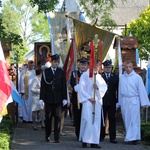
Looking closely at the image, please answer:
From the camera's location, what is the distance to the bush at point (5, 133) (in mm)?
10905

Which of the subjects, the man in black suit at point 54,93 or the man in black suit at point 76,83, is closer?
the man in black suit at point 54,93

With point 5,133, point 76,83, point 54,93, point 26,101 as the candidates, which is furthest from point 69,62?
point 26,101

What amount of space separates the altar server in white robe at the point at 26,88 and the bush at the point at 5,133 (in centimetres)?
157

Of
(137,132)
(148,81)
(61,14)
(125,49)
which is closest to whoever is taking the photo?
(137,132)

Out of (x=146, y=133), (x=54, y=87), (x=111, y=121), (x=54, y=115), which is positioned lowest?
(x=146, y=133)

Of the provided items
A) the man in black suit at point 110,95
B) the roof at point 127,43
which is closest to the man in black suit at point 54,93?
the man in black suit at point 110,95

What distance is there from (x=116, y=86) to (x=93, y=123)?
1.79 m

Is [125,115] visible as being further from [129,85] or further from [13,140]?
[13,140]

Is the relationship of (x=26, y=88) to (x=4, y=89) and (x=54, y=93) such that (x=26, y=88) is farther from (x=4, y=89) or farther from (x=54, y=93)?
(x=4, y=89)

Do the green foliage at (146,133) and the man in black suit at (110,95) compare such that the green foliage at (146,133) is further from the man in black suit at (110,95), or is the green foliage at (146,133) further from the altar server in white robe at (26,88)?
the altar server in white robe at (26,88)

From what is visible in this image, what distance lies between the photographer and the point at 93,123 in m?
12.1

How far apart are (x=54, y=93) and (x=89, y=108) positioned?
1020 mm

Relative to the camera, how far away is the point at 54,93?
12750 mm

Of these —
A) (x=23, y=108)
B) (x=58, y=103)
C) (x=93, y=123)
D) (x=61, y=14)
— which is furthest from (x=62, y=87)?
(x=61, y=14)
